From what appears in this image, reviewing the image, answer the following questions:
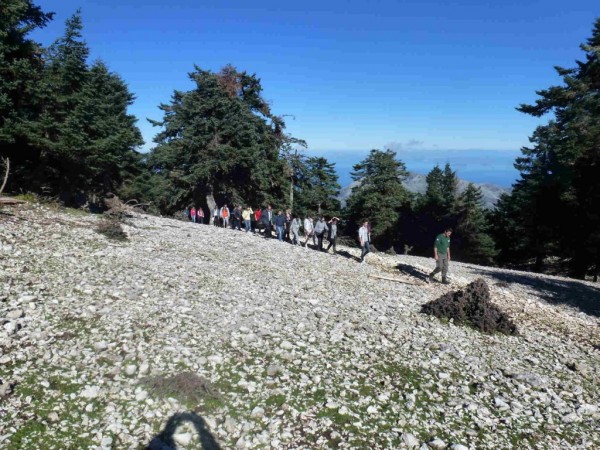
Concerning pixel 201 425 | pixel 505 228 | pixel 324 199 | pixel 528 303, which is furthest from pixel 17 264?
pixel 505 228

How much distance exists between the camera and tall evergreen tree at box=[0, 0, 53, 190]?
68.5 feet

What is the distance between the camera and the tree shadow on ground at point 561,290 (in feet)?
69.8

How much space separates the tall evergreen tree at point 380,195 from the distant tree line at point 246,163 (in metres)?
0.21

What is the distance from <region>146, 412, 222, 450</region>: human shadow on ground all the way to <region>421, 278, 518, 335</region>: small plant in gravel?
10.2 m

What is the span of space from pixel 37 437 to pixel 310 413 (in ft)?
15.5

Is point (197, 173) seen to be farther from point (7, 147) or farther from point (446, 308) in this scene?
point (446, 308)

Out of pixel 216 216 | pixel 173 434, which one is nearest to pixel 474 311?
pixel 173 434

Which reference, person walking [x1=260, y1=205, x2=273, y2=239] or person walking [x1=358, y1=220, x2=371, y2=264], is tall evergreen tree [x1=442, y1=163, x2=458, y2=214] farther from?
person walking [x1=358, y1=220, x2=371, y2=264]

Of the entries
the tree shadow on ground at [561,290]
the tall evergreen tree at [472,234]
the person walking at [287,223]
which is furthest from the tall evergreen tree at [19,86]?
the tall evergreen tree at [472,234]

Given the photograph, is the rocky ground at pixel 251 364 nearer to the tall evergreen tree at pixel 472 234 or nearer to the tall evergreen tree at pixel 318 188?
the tall evergreen tree at pixel 472 234

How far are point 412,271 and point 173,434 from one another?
18766 mm

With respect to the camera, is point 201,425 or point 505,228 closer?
point 201,425

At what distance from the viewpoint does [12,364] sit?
27.3 feet

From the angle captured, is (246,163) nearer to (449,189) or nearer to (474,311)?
(474,311)
